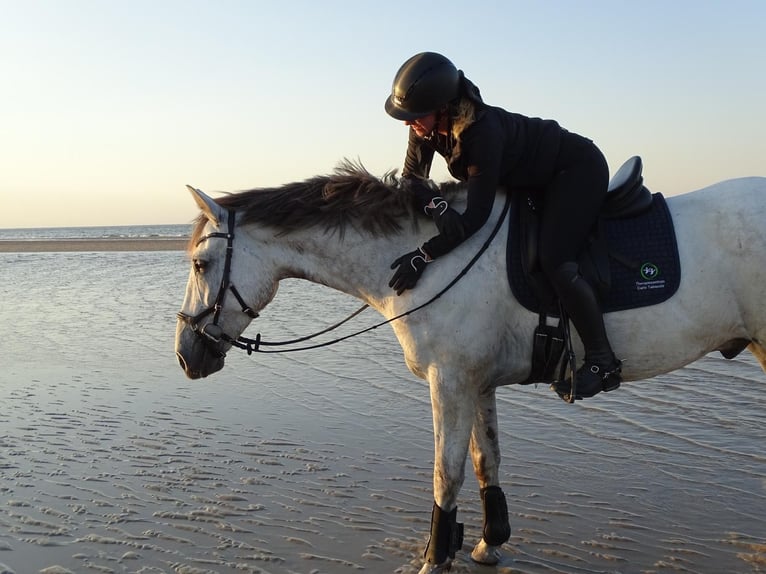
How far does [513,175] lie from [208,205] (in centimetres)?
171

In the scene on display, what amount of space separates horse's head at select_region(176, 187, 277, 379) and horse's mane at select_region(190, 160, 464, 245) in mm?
115

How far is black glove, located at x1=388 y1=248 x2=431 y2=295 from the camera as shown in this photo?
363 cm

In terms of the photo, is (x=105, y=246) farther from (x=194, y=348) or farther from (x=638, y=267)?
(x=638, y=267)

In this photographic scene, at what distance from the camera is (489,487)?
4.21 metres

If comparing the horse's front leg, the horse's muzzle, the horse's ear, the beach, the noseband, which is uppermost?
the horse's ear

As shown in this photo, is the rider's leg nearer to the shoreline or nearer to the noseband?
the noseband

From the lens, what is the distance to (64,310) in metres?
15.1

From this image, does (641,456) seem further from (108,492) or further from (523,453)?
(108,492)

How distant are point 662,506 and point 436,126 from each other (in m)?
3.12

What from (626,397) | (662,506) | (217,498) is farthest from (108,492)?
(626,397)

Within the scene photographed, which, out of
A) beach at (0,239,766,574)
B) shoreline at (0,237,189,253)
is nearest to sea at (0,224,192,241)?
shoreline at (0,237,189,253)

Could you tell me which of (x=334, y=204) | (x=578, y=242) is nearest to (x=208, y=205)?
(x=334, y=204)

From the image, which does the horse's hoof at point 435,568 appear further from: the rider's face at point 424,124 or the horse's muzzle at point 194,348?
the rider's face at point 424,124

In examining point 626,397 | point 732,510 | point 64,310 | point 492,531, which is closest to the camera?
point 492,531
